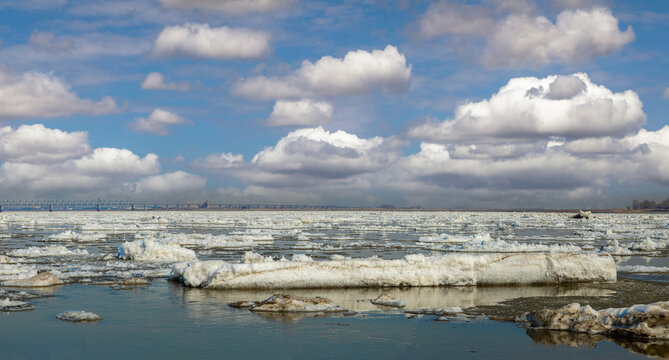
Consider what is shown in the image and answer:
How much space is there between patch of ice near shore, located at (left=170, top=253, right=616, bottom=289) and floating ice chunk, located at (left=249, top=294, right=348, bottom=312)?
7.60 ft

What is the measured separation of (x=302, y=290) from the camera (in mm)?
14273

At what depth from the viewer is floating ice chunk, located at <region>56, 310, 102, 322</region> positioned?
1085 cm

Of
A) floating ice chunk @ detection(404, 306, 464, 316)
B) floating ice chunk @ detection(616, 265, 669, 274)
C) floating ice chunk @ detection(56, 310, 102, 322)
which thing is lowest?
floating ice chunk @ detection(56, 310, 102, 322)

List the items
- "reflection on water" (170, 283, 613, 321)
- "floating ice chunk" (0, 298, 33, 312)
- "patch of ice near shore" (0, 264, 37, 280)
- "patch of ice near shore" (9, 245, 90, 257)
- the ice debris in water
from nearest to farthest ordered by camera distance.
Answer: the ice debris in water < "floating ice chunk" (0, 298, 33, 312) < "reflection on water" (170, 283, 613, 321) < "patch of ice near shore" (0, 264, 37, 280) < "patch of ice near shore" (9, 245, 90, 257)

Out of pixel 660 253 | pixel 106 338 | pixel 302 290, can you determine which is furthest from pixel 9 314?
pixel 660 253

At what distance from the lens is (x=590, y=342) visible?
9562 mm

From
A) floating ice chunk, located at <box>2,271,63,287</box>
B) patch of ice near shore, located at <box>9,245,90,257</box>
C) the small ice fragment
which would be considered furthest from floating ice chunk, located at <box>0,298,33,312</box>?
patch of ice near shore, located at <box>9,245,90,257</box>

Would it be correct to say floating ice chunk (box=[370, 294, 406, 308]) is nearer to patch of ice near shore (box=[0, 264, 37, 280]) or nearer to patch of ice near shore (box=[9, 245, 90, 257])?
patch of ice near shore (box=[0, 264, 37, 280])

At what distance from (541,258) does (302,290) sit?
6455 millimetres

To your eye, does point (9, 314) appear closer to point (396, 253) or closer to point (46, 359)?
point (46, 359)

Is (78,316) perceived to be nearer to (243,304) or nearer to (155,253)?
(243,304)

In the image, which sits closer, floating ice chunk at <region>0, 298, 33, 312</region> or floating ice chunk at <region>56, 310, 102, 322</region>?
floating ice chunk at <region>56, 310, 102, 322</region>

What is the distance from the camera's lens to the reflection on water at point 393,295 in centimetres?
1235

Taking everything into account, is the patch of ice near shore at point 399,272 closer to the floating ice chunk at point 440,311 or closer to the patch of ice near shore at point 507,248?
the floating ice chunk at point 440,311
